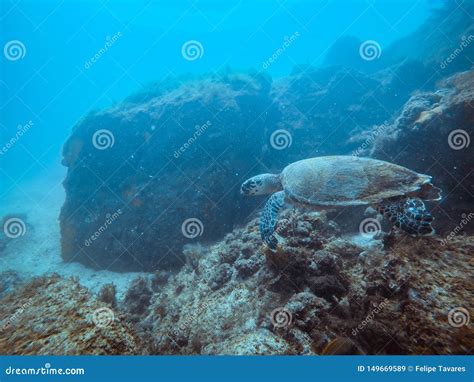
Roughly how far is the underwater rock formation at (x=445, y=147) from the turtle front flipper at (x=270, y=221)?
376 cm

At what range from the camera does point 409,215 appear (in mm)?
3766

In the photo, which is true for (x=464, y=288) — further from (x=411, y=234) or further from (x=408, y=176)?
(x=408, y=176)

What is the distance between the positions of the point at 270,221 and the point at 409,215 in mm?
2193

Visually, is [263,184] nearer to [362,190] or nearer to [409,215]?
[362,190]

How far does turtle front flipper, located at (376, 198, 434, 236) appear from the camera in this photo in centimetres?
352

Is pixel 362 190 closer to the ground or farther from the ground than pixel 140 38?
farther from the ground

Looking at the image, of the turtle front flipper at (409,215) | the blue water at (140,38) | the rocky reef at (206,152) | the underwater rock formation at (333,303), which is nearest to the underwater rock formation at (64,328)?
the underwater rock formation at (333,303)

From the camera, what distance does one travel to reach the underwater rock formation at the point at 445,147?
5977mm

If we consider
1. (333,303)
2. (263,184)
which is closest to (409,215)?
(333,303)

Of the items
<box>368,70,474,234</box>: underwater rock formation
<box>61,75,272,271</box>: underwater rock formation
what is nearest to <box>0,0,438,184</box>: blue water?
<box>61,75,272,271</box>: underwater rock formation

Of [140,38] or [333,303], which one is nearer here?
[333,303]

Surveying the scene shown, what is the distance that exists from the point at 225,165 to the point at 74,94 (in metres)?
94.4

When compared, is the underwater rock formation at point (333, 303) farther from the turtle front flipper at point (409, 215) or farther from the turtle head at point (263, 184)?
the turtle head at point (263, 184)

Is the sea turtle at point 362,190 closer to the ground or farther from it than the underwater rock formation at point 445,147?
closer to the ground
